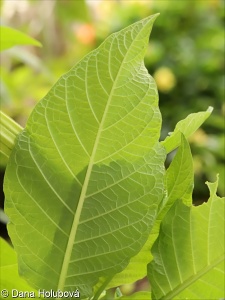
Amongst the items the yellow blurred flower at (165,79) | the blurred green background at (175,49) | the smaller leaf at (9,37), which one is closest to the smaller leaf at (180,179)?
the smaller leaf at (9,37)

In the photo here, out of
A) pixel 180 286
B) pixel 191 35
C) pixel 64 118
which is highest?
pixel 64 118

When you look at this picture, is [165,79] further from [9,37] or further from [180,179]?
[180,179]

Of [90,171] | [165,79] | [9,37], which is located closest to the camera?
[90,171]

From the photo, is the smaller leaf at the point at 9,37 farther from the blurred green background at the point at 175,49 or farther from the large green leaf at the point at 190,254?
the blurred green background at the point at 175,49

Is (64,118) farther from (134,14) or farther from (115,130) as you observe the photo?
(134,14)

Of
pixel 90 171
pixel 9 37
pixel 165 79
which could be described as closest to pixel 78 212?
pixel 90 171

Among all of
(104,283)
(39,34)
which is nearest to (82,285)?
(104,283)
